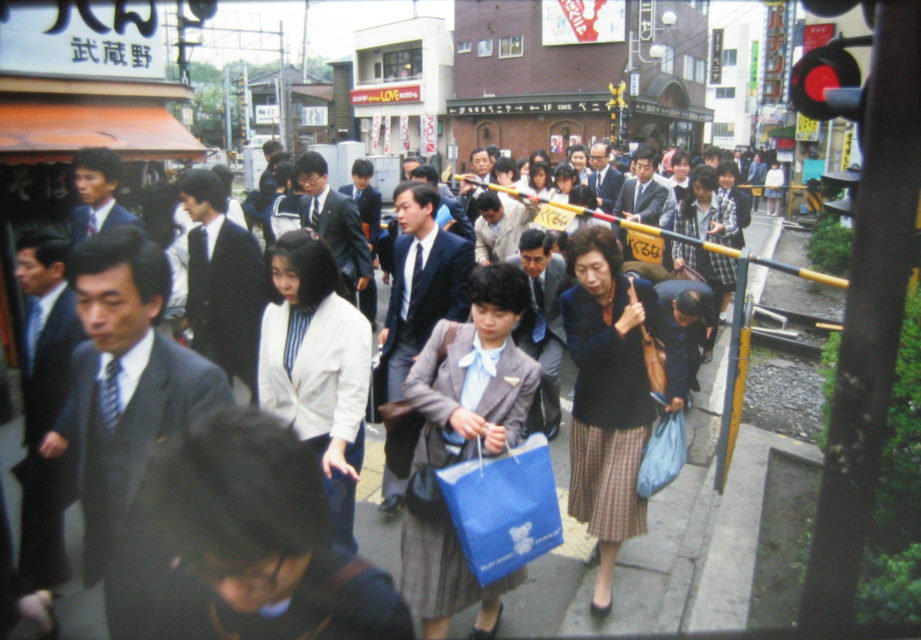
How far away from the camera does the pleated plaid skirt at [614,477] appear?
3.05 m

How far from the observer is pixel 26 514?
2955 mm

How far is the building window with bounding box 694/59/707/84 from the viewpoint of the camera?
104 ft

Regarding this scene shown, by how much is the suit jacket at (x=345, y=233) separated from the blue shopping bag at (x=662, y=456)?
2.97 meters

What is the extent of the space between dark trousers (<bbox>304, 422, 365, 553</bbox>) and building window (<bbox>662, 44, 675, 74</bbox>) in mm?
24583

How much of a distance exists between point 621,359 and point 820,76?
1428 mm

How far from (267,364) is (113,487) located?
865 millimetres

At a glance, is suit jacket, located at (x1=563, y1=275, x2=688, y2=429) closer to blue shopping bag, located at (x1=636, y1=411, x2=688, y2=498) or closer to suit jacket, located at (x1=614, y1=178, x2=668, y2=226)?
blue shopping bag, located at (x1=636, y1=411, x2=688, y2=498)

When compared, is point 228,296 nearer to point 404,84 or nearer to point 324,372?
point 324,372

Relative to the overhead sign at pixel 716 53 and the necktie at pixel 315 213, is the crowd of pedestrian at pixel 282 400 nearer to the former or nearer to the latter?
the necktie at pixel 315 213

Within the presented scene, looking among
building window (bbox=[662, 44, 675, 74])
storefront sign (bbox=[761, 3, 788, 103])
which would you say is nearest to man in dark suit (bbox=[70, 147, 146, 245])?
storefront sign (bbox=[761, 3, 788, 103])

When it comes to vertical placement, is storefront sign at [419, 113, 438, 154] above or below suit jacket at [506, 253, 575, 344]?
above

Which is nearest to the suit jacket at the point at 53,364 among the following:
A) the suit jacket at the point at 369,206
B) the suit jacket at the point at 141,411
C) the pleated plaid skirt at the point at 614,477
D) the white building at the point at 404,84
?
the suit jacket at the point at 141,411

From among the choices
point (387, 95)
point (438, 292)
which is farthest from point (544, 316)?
point (387, 95)

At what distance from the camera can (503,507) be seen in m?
2.45
